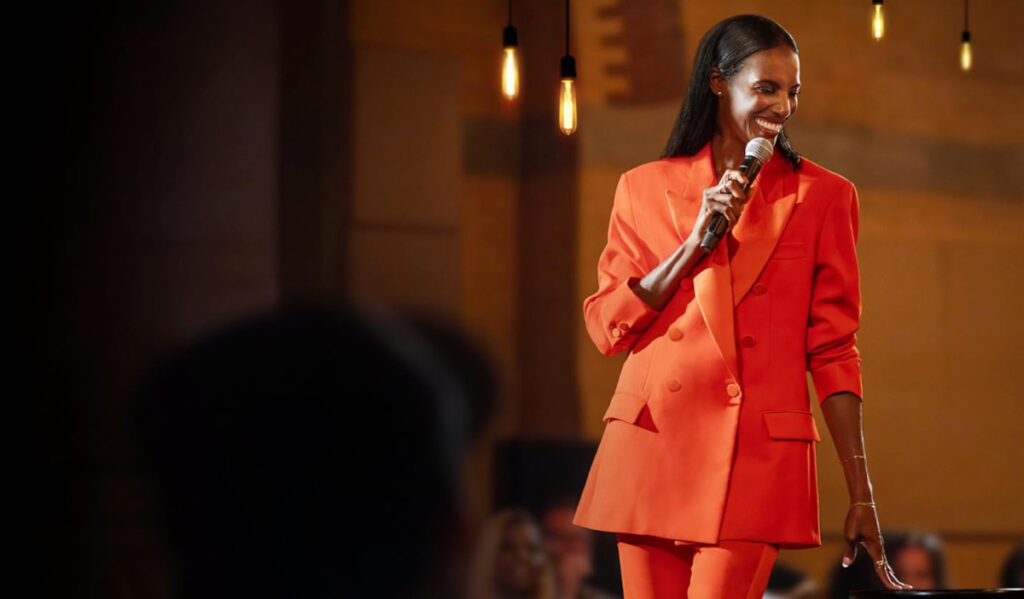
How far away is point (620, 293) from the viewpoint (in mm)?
2307

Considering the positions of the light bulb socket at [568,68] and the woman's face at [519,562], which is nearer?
the light bulb socket at [568,68]

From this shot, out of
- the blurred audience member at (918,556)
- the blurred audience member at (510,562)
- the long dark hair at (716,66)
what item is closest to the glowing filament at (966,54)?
the blurred audience member at (918,556)

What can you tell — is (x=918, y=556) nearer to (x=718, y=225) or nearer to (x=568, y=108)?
(x=568, y=108)

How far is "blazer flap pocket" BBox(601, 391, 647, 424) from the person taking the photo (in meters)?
2.30

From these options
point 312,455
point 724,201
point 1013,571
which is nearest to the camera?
point 724,201

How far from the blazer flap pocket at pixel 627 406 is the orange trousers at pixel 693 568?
0.20 m

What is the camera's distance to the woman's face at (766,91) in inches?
90.8

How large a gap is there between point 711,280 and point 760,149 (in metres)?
0.23

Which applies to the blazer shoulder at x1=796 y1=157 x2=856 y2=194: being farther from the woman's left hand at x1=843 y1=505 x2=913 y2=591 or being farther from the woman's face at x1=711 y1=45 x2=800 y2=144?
the woman's left hand at x1=843 y1=505 x2=913 y2=591

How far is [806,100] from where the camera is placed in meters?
5.56

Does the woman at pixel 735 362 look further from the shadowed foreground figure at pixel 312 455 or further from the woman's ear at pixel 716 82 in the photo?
the shadowed foreground figure at pixel 312 455

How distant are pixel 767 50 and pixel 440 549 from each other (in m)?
3.00

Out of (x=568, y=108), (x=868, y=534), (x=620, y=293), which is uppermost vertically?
(x=568, y=108)

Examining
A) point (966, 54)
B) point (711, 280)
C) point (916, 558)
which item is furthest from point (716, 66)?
point (916, 558)
